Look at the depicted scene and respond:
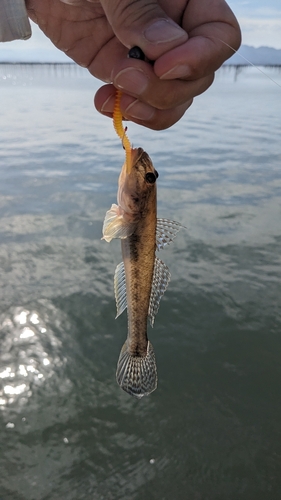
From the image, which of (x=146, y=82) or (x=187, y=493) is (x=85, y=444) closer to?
(x=187, y=493)

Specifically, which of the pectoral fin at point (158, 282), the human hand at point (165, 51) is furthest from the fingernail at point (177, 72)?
the pectoral fin at point (158, 282)

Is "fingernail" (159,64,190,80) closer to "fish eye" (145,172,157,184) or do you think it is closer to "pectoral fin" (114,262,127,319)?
"fish eye" (145,172,157,184)

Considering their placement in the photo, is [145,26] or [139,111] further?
[139,111]

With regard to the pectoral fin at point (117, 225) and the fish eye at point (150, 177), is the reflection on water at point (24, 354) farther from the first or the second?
the fish eye at point (150, 177)

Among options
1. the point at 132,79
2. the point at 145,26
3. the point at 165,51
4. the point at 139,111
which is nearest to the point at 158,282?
the point at 139,111

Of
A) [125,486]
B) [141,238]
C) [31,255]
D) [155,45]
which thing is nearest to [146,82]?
[155,45]

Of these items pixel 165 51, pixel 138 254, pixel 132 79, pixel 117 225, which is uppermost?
pixel 165 51

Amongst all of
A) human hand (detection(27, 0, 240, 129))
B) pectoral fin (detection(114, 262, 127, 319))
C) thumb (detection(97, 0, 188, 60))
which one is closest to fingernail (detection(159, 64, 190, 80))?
human hand (detection(27, 0, 240, 129))

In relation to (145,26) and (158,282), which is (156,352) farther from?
(145,26)
